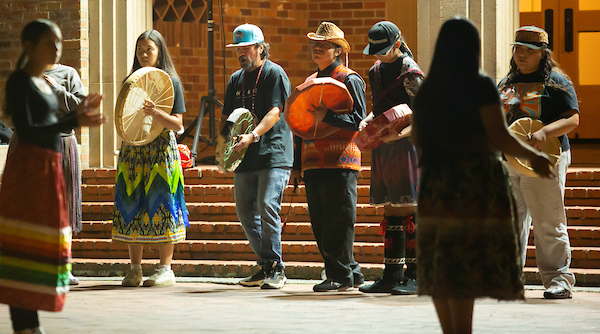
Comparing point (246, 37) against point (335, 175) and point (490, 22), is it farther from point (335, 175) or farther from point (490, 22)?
point (490, 22)

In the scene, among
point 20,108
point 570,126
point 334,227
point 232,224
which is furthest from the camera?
point 232,224

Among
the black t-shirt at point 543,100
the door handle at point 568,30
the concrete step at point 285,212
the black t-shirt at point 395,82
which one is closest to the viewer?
the black t-shirt at point 543,100

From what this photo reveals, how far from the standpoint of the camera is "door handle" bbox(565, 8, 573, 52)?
11.3 m

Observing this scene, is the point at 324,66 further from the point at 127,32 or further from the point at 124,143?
the point at 127,32

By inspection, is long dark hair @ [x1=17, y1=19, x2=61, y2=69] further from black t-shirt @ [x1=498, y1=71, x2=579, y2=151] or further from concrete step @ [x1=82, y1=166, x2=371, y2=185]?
concrete step @ [x1=82, y1=166, x2=371, y2=185]

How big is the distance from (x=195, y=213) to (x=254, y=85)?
2194 millimetres

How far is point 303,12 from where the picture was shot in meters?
12.7

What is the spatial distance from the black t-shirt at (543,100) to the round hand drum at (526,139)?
0.13m

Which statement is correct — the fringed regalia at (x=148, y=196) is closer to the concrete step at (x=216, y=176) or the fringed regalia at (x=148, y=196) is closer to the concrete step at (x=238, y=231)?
the concrete step at (x=238, y=231)

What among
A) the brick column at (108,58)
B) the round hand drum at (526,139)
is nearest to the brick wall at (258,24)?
the brick column at (108,58)

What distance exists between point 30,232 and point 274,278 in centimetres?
259

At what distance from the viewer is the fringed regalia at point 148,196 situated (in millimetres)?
6145

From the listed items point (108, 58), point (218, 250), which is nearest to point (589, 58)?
point (108, 58)

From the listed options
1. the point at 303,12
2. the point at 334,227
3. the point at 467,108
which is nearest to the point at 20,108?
the point at 467,108
